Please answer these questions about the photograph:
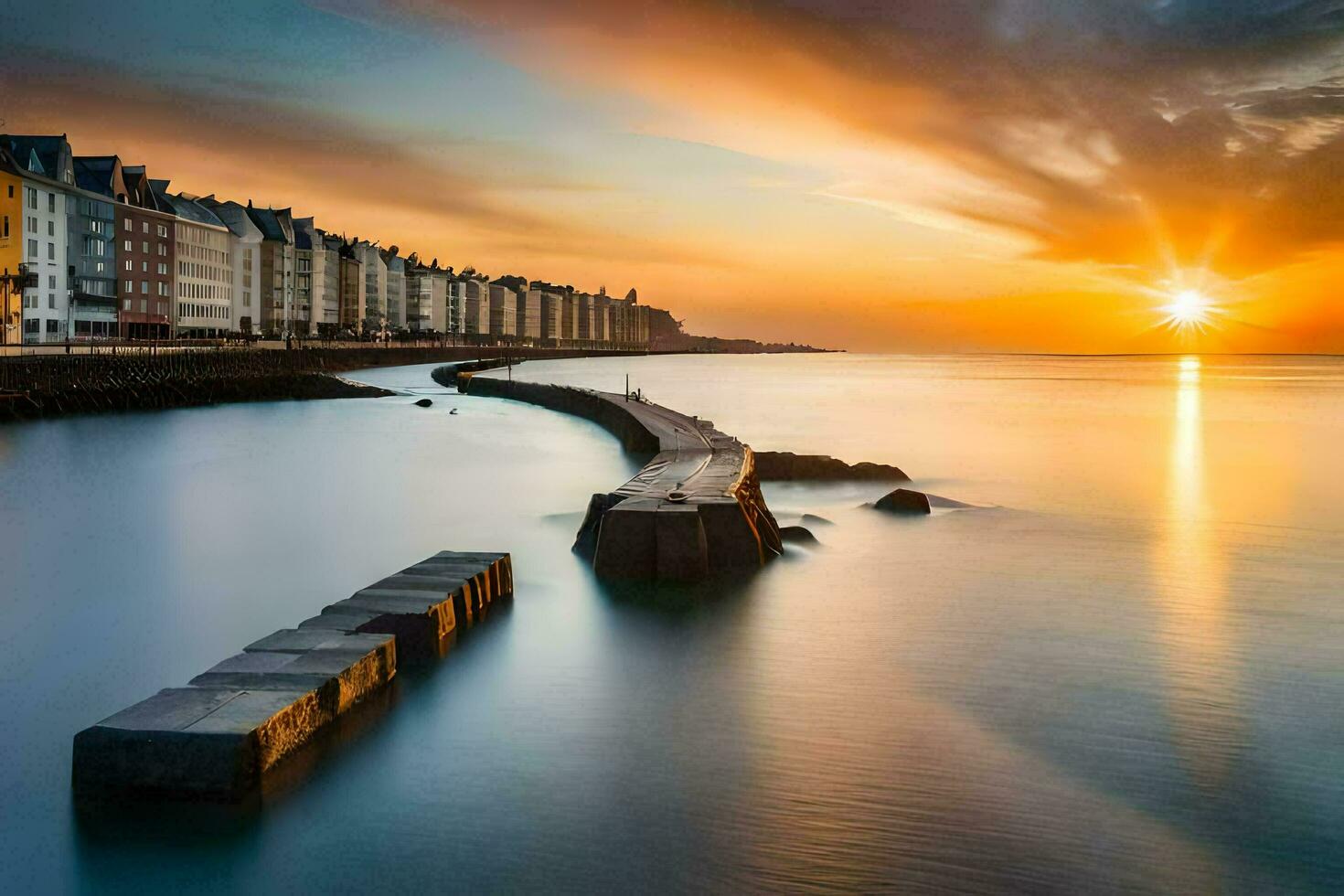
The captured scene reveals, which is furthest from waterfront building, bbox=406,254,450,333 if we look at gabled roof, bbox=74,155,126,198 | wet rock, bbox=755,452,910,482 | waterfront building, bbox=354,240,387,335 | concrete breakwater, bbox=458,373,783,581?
concrete breakwater, bbox=458,373,783,581

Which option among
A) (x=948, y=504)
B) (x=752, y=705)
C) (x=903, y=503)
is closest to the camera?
Answer: (x=752, y=705)

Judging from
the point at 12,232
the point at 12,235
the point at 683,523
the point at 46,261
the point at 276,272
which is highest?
the point at 276,272

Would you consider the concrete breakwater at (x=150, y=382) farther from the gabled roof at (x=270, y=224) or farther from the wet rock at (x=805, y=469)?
the gabled roof at (x=270, y=224)

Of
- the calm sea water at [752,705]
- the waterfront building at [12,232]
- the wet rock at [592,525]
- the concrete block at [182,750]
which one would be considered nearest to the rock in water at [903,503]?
the calm sea water at [752,705]

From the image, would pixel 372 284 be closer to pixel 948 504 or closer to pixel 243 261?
pixel 243 261

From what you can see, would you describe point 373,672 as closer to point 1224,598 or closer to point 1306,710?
point 1306,710

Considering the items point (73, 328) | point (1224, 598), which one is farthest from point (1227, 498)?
point (73, 328)

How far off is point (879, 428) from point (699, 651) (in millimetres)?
41195

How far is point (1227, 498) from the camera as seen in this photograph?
2669 centimetres

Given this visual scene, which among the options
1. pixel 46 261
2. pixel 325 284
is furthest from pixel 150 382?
pixel 325 284

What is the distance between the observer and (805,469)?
83.1 ft

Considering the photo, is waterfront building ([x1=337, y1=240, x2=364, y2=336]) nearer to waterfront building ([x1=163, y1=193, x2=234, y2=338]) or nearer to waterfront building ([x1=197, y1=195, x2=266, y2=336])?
waterfront building ([x1=197, y1=195, x2=266, y2=336])

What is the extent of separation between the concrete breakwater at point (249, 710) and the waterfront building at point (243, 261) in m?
109

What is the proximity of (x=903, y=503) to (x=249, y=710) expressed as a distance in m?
16.0
